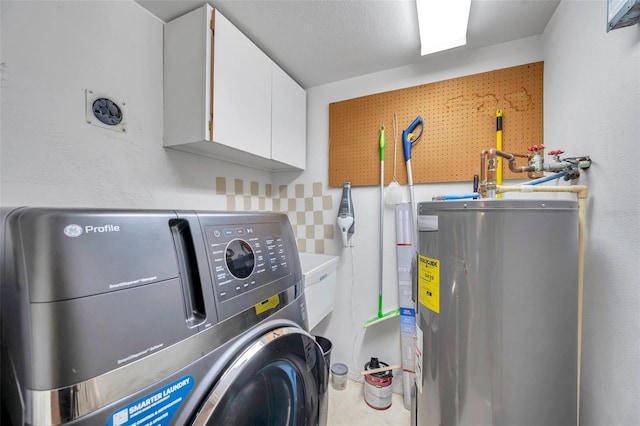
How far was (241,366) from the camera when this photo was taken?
1.73 ft

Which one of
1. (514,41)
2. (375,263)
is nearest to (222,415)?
(375,263)

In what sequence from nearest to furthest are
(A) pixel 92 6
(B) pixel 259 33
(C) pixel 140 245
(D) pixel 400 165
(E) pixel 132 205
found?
(C) pixel 140 245
(A) pixel 92 6
(E) pixel 132 205
(B) pixel 259 33
(D) pixel 400 165

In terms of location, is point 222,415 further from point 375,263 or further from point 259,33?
point 259,33

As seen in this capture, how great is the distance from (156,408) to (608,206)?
123 centimetres

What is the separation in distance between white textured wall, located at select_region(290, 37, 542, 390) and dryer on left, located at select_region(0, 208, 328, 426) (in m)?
1.09

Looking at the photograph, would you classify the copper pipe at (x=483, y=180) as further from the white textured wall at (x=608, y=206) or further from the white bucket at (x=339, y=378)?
the white bucket at (x=339, y=378)

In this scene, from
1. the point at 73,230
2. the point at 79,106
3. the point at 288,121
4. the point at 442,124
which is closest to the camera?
the point at 73,230

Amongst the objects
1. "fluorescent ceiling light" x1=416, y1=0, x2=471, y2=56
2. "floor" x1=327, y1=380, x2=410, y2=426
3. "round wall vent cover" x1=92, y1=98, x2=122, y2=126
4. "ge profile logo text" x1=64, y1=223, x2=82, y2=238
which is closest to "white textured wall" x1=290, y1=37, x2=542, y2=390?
"floor" x1=327, y1=380, x2=410, y2=426

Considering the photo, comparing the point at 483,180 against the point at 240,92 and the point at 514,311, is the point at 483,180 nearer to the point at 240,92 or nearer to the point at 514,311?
the point at 514,311

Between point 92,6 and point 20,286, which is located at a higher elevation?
point 92,6

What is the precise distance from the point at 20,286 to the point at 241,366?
38cm

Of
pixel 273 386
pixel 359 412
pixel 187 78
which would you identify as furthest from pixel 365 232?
pixel 187 78

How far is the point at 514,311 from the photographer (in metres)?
0.67

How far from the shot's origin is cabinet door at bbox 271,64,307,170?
1491 mm
